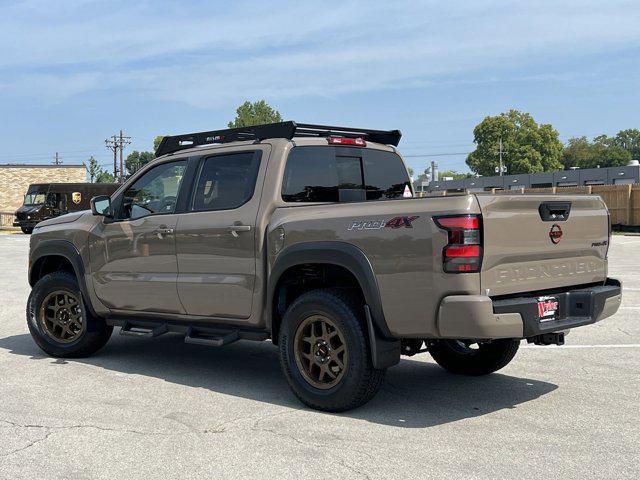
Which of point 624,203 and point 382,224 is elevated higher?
point 624,203

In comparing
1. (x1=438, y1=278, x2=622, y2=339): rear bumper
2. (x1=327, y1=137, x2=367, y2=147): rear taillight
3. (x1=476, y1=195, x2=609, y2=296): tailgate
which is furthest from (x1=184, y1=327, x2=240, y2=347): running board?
(x1=476, y1=195, x2=609, y2=296): tailgate

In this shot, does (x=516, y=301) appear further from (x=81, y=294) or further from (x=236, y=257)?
(x=81, y=294)

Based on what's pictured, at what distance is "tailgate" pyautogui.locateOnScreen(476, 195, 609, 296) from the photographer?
187 inches

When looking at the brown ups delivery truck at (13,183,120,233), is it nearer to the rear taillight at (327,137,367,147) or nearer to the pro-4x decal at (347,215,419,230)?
the rear taillight at (327,137,367,147)

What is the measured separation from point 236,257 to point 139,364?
1905 mm

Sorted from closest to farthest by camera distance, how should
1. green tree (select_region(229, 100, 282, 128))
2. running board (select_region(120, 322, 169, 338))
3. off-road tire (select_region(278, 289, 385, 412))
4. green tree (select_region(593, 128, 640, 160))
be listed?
off-road tire (select_region(278, 289, 385, 412)), running board (select_region(120, 322, 169, 338)), green tree (select_region(229, 100, 282, 128)), green tree (select_region(593, 128, 640, 160))

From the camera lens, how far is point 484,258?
15.3 ft

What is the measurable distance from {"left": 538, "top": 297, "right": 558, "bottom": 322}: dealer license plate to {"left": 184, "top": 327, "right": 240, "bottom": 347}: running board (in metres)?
2.38

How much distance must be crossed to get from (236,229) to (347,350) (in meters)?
1.42

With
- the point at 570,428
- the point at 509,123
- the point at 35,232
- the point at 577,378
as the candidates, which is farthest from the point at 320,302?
the point at 509,123

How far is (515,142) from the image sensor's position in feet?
335

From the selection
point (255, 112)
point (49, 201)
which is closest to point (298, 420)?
point (49, 201)

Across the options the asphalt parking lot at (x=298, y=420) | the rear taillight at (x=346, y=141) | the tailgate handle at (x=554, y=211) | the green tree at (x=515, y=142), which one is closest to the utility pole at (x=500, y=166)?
the green tree at (x=515, y=142)

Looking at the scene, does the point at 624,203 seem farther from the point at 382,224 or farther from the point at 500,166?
the point at 500,166
